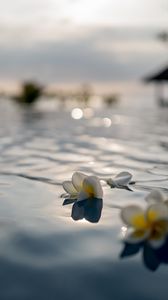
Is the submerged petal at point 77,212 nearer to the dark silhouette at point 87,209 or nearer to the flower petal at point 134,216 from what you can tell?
the dark silhouette at point 87,209

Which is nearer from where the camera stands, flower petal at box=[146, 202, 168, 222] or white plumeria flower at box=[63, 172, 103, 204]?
flower petal at box=[146, 202, 168, 222]

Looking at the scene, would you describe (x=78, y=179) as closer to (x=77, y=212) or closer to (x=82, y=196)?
(x=82, y=196)

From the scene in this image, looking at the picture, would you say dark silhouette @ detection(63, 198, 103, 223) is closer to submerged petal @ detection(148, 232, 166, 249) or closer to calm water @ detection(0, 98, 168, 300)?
calm water @ detection(0, 98, 168, 300)

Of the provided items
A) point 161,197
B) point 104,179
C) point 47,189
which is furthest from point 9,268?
point 104,179

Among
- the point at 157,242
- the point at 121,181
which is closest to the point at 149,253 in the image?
the point at 157,242

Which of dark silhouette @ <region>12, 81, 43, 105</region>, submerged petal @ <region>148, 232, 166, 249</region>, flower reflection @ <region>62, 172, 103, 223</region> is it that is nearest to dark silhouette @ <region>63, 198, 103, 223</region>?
flower reflection @ <region>62, 172, 103, 223</region>

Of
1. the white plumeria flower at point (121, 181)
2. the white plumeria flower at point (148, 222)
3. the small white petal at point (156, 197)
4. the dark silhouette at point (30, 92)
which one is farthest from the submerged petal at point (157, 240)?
the dark silhouette at point (30, 92)
